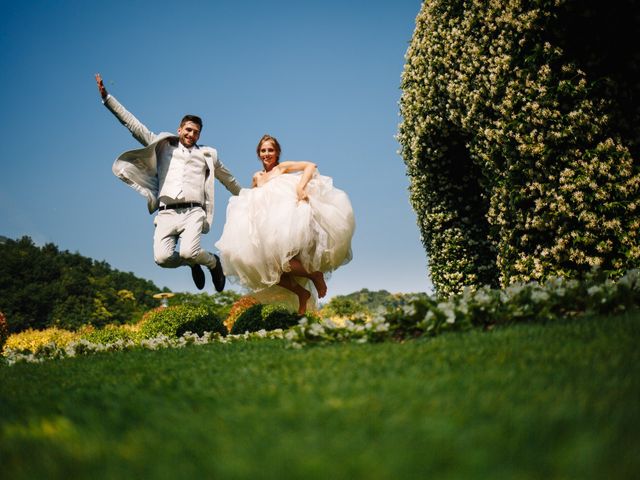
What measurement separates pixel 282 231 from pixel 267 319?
1.72 metres

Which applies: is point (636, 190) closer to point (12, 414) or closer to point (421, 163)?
point (421, 163)

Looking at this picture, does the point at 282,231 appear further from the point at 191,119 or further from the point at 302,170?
the point at 191,119

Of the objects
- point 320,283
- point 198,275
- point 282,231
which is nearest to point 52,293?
point 198,275

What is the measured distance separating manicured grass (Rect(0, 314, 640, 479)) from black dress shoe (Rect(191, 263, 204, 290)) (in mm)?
4482

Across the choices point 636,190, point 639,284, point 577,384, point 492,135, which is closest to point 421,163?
point 492,135

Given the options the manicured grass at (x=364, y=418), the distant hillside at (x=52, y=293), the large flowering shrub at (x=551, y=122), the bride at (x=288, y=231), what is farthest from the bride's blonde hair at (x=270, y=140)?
the distant hillside at (x=52, y=293)

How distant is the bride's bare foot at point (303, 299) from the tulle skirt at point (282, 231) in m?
0.49

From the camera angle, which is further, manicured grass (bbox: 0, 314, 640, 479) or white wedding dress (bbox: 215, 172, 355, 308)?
white wedding dress (bbox: 215, 172, 355, 308)

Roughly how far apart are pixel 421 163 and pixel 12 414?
8672 mm

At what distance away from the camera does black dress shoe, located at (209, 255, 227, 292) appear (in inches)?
293

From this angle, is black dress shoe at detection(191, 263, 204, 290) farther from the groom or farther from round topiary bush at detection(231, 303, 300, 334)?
round topiary bush at detection(231, 303, 300, 334)

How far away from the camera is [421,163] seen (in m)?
9.95

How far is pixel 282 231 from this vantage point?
6.36m

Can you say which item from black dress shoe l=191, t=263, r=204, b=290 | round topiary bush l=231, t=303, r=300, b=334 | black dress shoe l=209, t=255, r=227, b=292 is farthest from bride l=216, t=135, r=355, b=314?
black dress shoe l=191, t=263, r=204, b=290
